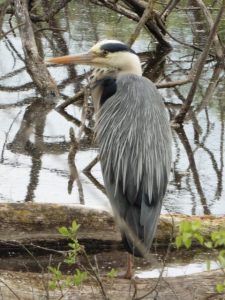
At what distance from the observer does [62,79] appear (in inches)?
380

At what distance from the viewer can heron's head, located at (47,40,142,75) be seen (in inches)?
198

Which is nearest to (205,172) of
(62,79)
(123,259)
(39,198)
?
(39,198)

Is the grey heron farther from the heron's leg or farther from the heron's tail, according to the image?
the heron's leg

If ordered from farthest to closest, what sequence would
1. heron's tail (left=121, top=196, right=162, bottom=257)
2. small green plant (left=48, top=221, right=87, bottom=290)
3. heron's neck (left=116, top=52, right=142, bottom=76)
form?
heron's neck (left=116, top=52, right=142, bottom=76) < heron's tail (left=121, top=196, right=162, bottom=257) < small green plant (left=48, top=221, right=87, bottom=290)

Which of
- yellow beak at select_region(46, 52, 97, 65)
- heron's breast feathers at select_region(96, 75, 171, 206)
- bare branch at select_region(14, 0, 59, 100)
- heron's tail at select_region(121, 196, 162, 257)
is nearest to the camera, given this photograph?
heron's tail at select_region(121, 196, 162, 257)

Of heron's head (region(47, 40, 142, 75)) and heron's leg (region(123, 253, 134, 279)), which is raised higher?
heron's head (region(47, 40, 142, 75))

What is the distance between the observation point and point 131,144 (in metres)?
4.55

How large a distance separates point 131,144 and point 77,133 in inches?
131

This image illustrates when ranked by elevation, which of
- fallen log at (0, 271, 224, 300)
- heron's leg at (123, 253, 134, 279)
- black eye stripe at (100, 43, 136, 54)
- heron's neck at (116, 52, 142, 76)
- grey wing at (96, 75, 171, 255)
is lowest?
heron's leg at (123, 253, 134, 279)

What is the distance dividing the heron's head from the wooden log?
2.73 ft

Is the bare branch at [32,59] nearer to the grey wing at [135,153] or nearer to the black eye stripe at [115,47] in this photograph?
the black eye stripe at [115,47]

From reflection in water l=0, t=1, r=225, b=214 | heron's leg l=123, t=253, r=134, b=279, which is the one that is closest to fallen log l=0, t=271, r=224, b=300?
heron's leg l=123, t=253, r=134, b=279

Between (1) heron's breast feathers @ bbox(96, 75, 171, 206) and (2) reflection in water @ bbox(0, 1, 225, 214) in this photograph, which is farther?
(2) reflection in water @ bbox(0, 1, 225, 214)

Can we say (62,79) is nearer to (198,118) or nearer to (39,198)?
(198,118)
